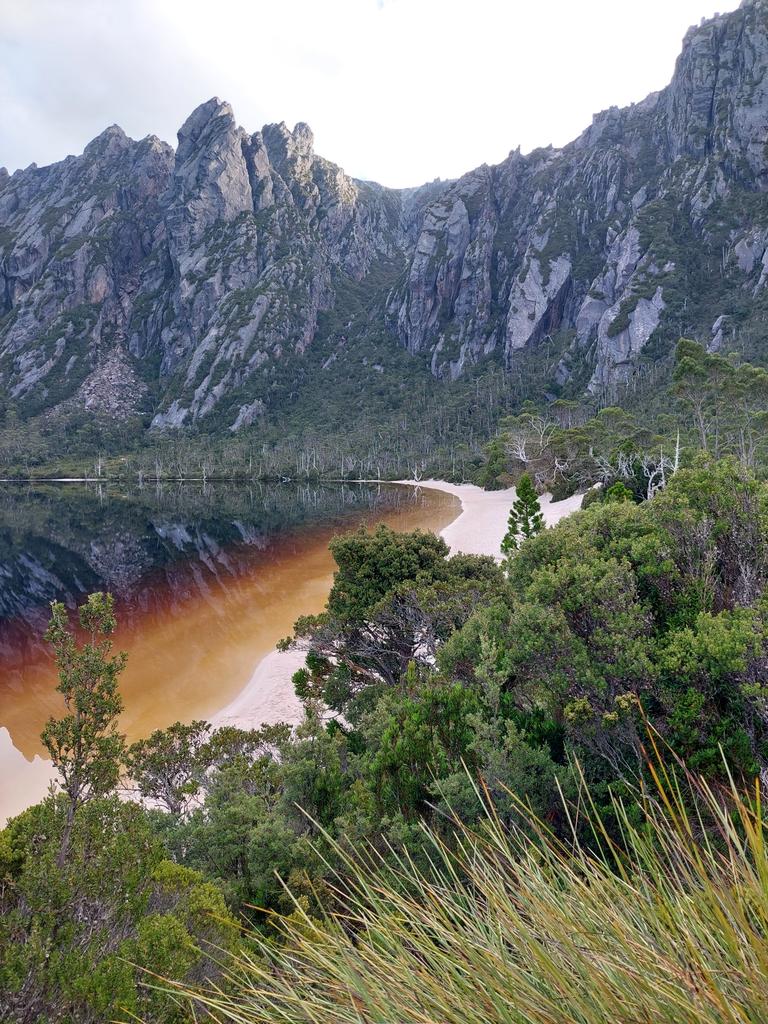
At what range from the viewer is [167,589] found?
3081 centimetres

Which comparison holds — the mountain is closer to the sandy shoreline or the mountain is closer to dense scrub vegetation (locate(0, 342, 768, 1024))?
the sandy shoreline

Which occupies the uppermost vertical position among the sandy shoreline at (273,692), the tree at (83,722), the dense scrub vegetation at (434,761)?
the tree at (83,722)

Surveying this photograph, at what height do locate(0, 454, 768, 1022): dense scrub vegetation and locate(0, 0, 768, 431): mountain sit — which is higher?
locate(0, 0, 768, 431): mountain

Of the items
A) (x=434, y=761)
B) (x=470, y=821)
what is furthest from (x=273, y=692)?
(x=470, y=821)

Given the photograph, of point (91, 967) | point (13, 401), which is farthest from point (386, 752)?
point (13, 401)

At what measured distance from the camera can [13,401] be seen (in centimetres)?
17825

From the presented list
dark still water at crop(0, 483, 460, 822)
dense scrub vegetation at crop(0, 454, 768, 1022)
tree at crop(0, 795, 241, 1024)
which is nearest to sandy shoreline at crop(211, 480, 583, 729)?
dark still water at crop(0, 483, 460, 822)

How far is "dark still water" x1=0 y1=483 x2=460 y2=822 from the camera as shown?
16938 millimetres

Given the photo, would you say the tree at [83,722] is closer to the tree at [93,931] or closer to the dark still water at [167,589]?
the tree at [93,931]

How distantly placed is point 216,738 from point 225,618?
1444 centimetres

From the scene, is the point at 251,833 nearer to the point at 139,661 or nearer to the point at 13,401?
the point at 139,661

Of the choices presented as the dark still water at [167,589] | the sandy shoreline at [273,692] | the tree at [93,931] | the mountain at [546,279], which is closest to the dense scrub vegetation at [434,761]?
→ the tree at [93,931]

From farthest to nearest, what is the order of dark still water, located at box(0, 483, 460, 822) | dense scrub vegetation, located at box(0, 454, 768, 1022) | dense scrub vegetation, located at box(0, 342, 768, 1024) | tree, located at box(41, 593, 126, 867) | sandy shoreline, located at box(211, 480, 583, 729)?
1. dark still water, located at box(0, 483, 460, 822)
2. sandy shoreline, located at box(211, 480, 583, 729)
3. tree, located at box(41, 593, 126, 867)
4. dense scrub vegetation, located at box(0, 454, 768, 1022)
5. dense scrub vegetation, located at box(0, 342, 768, 1024)

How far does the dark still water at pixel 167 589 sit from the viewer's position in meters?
16.9
